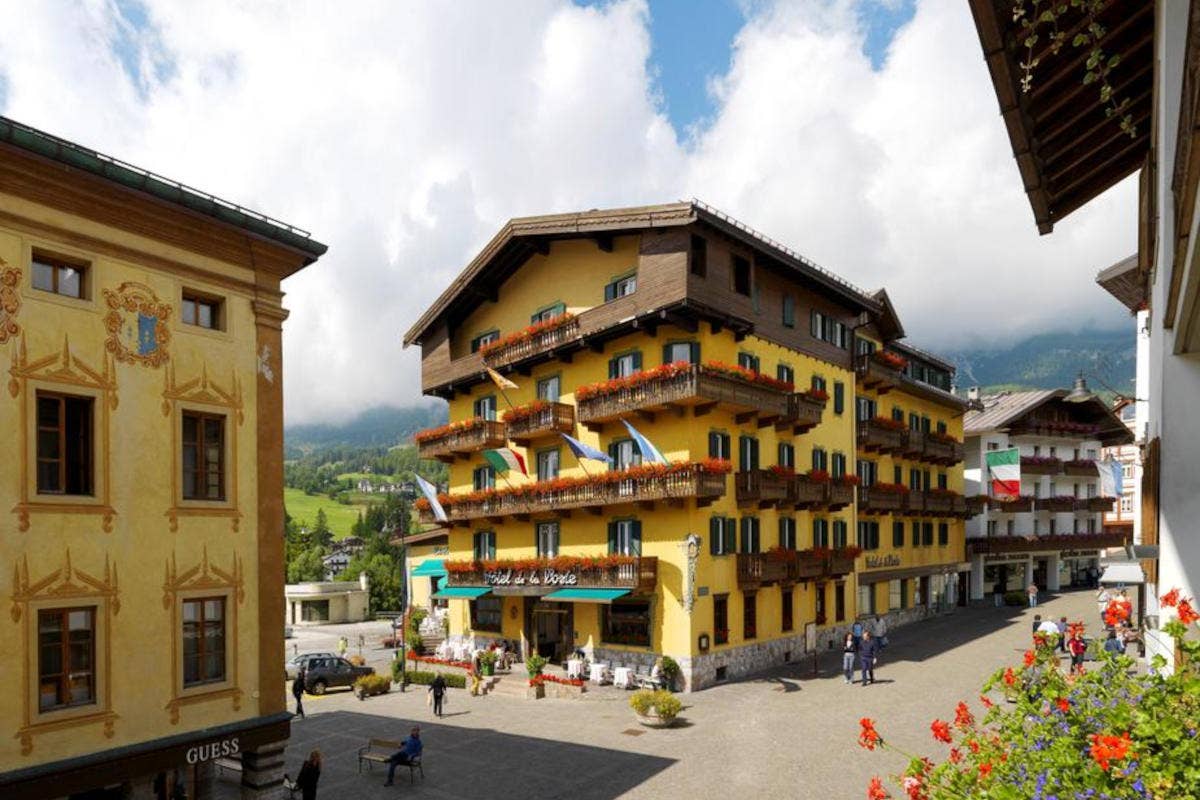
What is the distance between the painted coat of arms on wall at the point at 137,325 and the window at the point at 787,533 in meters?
27.6

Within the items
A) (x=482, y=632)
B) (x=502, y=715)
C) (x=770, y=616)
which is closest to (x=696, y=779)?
(x=502, y=715)

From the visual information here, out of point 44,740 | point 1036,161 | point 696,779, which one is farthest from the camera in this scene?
point 696,779

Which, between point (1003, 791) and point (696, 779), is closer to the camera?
point (1003, 791)

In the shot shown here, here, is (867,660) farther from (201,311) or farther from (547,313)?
(201,311)

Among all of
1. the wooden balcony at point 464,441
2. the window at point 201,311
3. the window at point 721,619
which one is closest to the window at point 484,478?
the wooden balcony at point 464,441

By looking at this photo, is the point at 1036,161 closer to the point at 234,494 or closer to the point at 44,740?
the point at 234,494

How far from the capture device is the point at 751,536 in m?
34.2

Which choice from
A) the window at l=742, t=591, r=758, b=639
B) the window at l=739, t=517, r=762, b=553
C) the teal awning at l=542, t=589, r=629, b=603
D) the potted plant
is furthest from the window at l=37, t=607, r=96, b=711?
the window at l=742, t=591, r=758, b=639

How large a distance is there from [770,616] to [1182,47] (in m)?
32.0

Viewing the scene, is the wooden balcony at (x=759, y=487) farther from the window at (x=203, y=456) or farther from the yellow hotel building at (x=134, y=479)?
the window at (x=203, y=456)

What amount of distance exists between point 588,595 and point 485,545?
11.1 m

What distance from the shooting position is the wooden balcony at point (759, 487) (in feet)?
107

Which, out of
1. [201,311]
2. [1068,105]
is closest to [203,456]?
[201,311]

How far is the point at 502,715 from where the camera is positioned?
94.6ft
